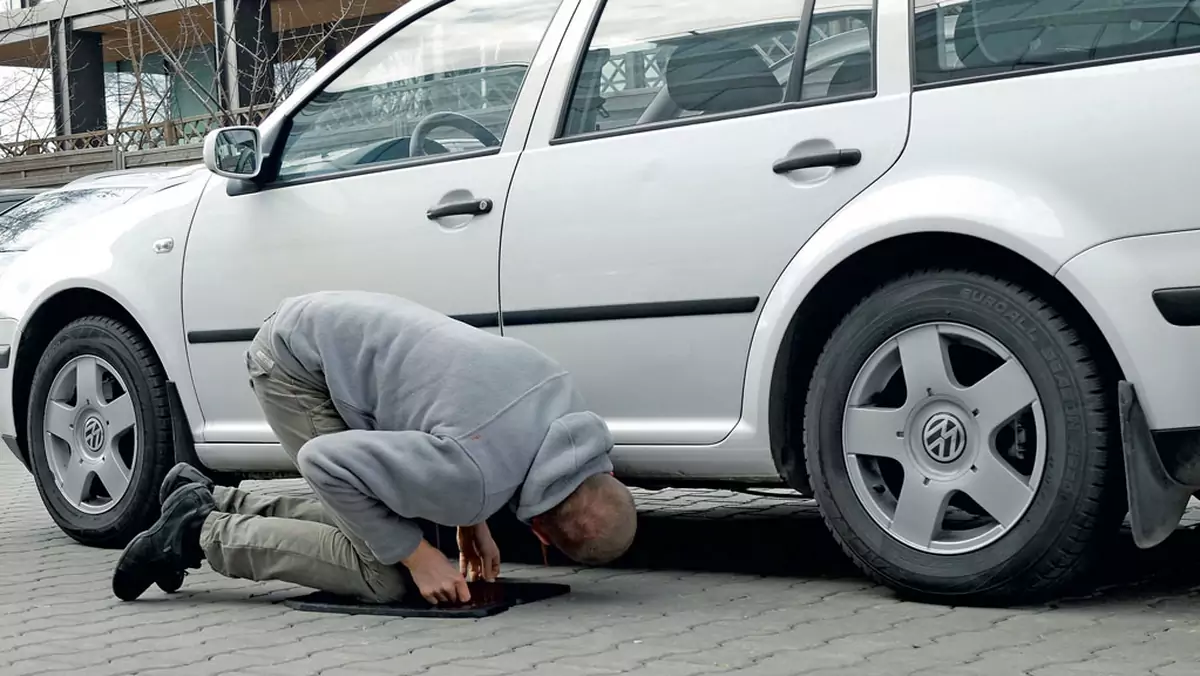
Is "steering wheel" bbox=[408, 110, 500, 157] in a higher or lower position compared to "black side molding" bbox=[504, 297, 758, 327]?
higher

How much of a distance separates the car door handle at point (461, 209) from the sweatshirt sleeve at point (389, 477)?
0.89 metres

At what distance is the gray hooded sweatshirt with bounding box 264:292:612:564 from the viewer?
12.9 feet

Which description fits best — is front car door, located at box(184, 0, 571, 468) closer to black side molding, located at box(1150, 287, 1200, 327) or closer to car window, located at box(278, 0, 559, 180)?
car window, located at box(278, 0, 559, 180)

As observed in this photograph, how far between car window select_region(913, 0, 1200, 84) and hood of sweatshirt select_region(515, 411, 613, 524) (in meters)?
1.17

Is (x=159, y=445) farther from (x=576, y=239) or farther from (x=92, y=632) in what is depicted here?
(x=576, y=239)

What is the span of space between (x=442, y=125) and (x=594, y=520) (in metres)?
1.47

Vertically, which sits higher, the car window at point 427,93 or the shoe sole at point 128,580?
the car window at point 427,93

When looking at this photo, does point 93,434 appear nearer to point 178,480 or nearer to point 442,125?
point 178,480

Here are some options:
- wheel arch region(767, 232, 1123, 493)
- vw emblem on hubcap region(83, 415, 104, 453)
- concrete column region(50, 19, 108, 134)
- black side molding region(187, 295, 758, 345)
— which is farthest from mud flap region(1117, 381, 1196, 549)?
concrete column region(50, 19, 108, 134)

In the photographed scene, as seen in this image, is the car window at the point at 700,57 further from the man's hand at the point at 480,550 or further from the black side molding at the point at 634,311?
the man's hand at the point at 480,550

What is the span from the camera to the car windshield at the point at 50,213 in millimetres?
10977

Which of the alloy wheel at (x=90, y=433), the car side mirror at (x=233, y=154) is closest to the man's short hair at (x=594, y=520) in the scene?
the car side mirror at (x=233, y=154)

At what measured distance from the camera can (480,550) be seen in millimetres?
4410

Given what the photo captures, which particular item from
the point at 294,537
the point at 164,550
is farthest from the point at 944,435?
the point at 164,550
